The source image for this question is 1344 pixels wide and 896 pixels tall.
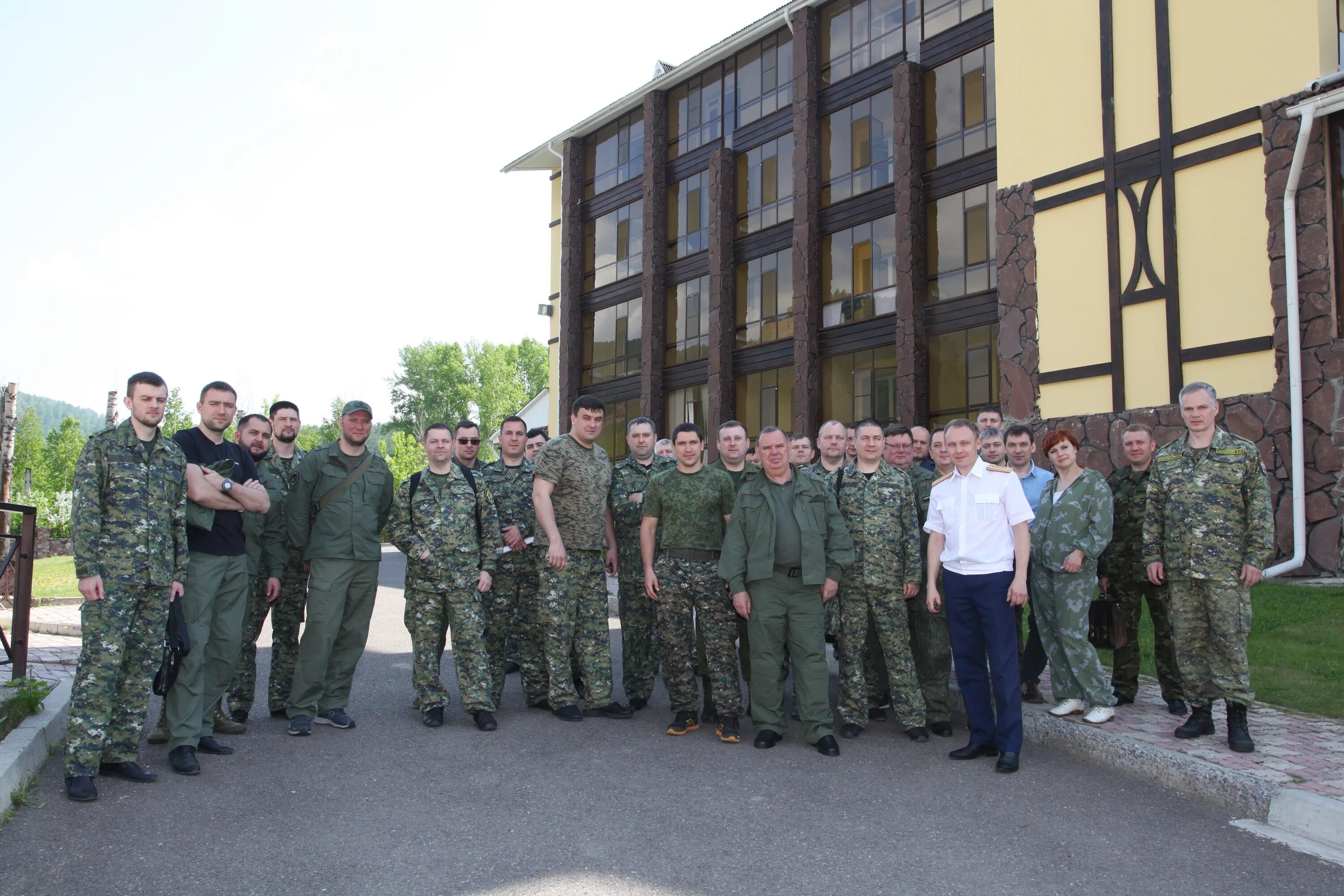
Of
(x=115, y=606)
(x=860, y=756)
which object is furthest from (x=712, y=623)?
(x=115, y=606)

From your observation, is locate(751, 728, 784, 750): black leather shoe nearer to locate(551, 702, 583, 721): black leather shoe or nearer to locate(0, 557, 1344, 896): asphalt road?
locate(0, 557, 1344, 896): asphalt road

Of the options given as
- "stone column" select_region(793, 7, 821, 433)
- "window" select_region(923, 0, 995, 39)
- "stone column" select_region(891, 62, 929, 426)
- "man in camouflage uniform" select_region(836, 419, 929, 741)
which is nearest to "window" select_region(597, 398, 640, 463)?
"stone column" select_region(793, 7, 821, 433)

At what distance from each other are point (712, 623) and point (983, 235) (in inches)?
571

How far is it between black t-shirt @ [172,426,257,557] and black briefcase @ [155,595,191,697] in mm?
416

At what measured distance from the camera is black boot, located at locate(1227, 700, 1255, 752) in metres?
5.30

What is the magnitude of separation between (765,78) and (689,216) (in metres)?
4.17

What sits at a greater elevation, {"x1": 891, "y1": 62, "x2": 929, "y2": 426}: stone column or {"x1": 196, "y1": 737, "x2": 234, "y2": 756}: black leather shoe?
{"x1": 891, "y1": 62, "x2": 929, "y2": 426}: stone column

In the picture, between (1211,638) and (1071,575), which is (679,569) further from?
(1211,638)

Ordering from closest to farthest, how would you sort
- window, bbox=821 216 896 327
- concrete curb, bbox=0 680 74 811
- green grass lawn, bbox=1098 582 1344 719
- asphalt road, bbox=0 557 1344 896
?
asphalt road, bbox=0 557 1344 896 < concrete curb, bbox=0 680 74 811 < green grass lawn, bbox=1098 582 1344 719 < window, bbox=821 216 896 327

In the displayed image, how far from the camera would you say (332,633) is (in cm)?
639

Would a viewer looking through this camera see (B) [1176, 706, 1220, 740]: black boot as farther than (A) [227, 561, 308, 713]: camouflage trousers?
No

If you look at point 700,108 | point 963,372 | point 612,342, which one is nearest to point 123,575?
point 963,372

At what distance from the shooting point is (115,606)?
496cm

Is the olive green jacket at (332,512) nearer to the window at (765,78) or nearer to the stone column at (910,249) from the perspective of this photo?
the stone column at (910,249)
